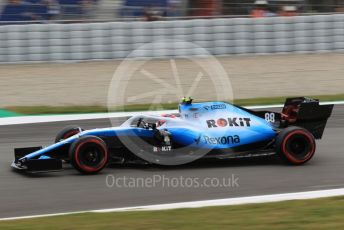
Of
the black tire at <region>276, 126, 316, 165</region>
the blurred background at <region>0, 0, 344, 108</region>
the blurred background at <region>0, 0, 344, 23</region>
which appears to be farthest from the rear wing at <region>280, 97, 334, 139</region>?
the blurred background at <region>0, 0, 344, 23</region>

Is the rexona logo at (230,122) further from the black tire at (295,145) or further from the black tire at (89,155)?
the black tire at (89,155)

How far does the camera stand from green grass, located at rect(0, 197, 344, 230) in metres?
5.62

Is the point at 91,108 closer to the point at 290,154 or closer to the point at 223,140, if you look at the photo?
the point at 223,140

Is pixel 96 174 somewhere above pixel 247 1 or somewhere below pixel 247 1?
below

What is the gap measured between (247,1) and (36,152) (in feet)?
37.4

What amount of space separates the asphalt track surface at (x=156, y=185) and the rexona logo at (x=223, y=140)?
32 cm

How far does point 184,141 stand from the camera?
8047 millimetres

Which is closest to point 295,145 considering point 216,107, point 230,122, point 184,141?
point 230,122

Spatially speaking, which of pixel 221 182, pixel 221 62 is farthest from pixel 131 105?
pixel 221 182

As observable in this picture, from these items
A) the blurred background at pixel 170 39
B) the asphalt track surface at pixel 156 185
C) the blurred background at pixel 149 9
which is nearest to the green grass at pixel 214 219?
the asphalt track surface at pixel 156 185

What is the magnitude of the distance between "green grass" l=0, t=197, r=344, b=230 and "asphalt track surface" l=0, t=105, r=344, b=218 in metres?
0.66

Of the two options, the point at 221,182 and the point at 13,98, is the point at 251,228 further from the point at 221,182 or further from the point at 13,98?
the point at 13,98

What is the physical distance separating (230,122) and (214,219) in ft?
8.19

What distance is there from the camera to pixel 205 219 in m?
5.87
